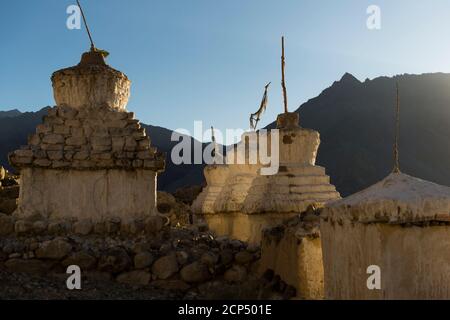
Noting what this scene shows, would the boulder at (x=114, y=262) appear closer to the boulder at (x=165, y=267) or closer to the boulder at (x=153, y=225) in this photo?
the boulder at (x=165, y=267)

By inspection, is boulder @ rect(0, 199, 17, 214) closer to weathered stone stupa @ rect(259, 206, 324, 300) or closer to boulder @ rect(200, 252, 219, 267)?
boulder @ rect(200, 252, 219, 267)

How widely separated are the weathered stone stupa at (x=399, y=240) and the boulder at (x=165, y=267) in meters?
3.68

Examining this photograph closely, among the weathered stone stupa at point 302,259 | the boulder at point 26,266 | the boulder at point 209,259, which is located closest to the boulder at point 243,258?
the boulder at point 209,259

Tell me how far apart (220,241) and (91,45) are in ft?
16.1

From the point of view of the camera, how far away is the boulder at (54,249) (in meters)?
8.04

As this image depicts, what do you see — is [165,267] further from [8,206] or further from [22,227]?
[8,206]

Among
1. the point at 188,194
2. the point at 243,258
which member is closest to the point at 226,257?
the point at 243,258

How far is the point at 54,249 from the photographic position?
318 inches

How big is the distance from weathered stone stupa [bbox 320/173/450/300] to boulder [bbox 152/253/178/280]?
3.68 m

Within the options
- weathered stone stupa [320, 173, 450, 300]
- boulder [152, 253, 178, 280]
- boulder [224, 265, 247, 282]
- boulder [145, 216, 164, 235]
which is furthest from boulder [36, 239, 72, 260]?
weathered stone stupa [320, 173, 450, 300]

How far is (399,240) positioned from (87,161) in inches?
250

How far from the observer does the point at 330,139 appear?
56.3 meters

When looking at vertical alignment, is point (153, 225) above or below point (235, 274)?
above

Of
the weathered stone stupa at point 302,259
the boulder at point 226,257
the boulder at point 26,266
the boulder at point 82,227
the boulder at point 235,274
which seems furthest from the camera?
the boulder at point 82,227
